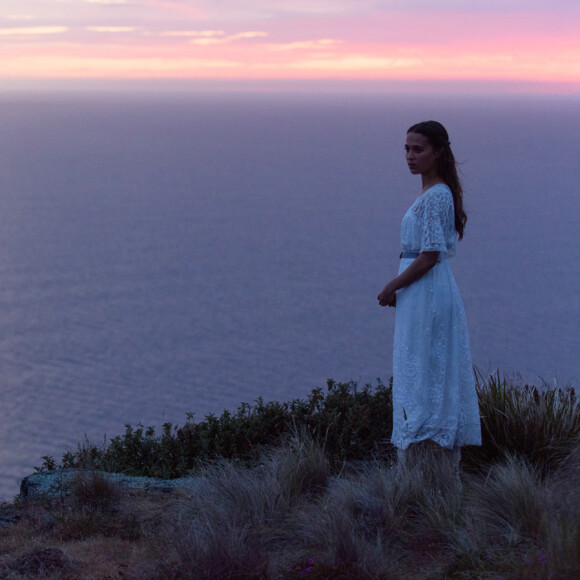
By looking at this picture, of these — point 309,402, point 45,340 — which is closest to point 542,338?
point 45,340

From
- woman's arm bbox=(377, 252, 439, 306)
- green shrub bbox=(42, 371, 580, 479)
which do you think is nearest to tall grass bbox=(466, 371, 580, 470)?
green shrub bbox=(42, 371, 580, 479)

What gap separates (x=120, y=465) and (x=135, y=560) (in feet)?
8.24

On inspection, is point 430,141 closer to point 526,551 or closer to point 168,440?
point 526,551

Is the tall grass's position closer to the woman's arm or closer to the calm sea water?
the woman's arm

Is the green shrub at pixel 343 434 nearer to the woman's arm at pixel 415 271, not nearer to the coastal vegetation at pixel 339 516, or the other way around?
the coastal vegetation at pixel 339 516

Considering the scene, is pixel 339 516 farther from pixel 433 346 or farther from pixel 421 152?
pixel 421 152

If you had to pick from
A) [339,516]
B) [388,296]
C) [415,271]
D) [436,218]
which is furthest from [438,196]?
[339,516]

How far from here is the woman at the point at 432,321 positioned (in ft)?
15.6

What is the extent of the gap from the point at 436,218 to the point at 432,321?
2.05 feet

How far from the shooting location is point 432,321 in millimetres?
4789

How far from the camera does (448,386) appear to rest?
4848 millimetres

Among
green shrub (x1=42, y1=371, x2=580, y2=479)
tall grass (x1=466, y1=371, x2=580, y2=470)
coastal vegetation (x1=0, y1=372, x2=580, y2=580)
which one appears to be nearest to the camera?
coastal vegetation (x1=0, y1=372, x2=580, y2=580)

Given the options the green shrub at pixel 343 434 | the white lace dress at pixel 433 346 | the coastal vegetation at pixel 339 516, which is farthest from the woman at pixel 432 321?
the green shrub at pixel 343 434

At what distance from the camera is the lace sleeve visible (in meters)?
4.67
